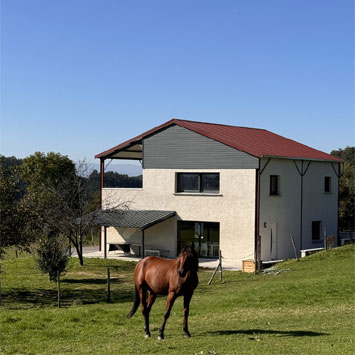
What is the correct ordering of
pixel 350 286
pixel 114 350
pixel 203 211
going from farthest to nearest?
1. pixel 203 211
2. pixel 350 286
3. pixel 114 350

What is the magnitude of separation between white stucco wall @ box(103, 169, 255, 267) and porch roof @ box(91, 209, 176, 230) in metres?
0.77

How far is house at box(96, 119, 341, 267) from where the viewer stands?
33250 millimetres

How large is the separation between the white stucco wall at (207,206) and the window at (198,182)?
0.39m

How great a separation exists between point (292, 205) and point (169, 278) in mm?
24509

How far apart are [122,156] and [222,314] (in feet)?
81.2

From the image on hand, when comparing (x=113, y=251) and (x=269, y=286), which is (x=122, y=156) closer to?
(x=113, y=251)

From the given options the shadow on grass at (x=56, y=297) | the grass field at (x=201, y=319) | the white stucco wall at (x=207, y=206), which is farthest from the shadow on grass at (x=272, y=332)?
the white stucco wall at (x=207, y=206)

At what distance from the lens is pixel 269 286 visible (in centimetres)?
2159

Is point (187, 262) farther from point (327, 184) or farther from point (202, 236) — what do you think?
point (327, 184)

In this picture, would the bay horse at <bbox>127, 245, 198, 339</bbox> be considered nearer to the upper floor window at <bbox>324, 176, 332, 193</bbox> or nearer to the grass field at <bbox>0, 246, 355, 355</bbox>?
the grass field at <bbox>0, 246, 355, 355</bbox>

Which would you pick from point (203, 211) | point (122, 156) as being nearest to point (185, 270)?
point (203, 211)

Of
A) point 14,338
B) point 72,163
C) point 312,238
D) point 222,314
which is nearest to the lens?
point 14,338

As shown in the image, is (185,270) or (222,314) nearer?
(185,270)

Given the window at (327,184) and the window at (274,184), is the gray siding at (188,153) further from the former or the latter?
the window at (327,184)
